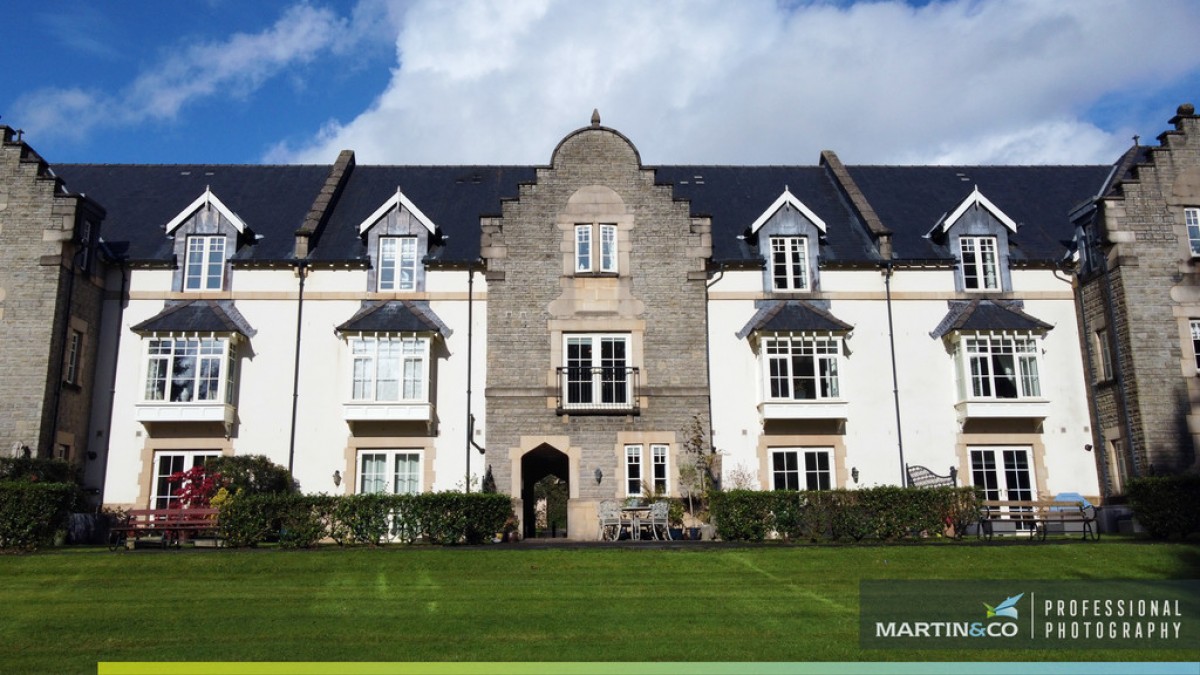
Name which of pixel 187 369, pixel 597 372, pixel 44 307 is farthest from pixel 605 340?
pixel 44 307

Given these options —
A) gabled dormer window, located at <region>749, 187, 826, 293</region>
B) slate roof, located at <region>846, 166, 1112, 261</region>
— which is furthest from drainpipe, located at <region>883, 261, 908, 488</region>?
gabled dormer window, located at <region>749, 187, 826, 293</region>

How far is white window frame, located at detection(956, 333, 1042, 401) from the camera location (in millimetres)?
28906

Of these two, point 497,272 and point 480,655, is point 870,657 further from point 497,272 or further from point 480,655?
point 497,272

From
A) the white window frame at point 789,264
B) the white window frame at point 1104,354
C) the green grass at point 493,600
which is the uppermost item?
the white window frame at point 789,264

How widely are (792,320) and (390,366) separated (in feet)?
38.0

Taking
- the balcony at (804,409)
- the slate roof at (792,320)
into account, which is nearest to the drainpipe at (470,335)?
the slate roof at (792,320)

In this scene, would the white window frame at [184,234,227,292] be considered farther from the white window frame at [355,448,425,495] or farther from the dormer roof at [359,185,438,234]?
the white window frame at [355,448,425,495]

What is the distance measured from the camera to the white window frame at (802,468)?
2855 centimetres

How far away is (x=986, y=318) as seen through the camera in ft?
96.0

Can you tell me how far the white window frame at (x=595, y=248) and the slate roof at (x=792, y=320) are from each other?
14.4ft

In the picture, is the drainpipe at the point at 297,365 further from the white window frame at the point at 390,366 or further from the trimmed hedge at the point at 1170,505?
the trimmed hedge at the point at 1170,505

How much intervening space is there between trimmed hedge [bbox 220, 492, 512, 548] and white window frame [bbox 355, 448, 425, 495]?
668cm

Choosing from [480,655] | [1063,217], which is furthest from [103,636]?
[1063,217]
